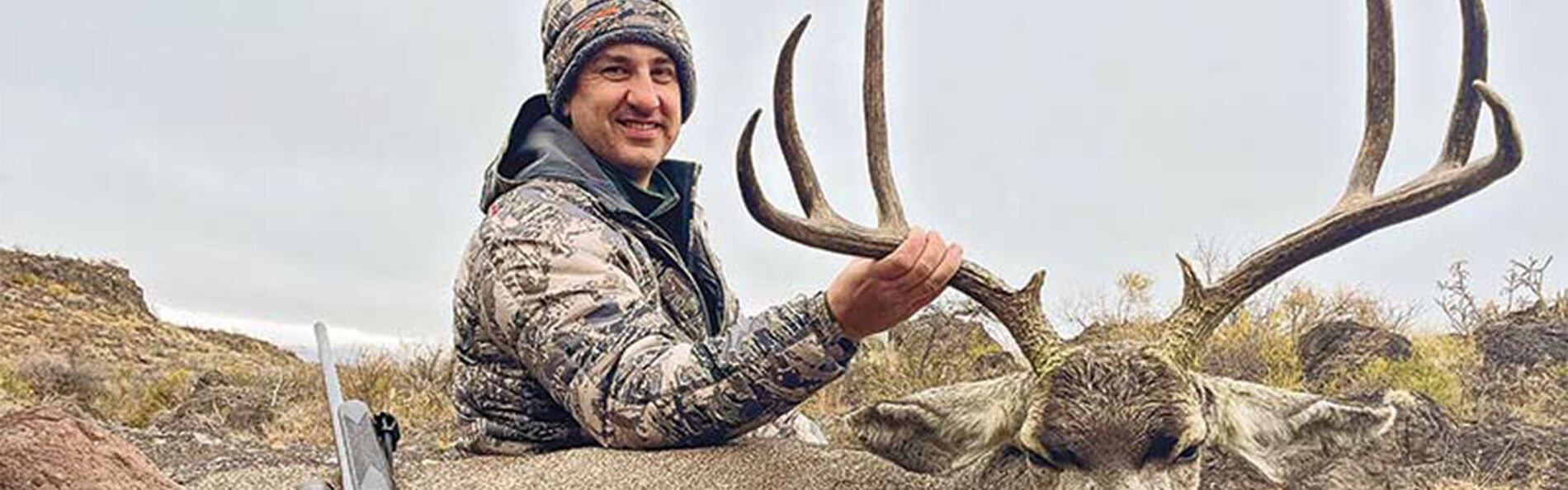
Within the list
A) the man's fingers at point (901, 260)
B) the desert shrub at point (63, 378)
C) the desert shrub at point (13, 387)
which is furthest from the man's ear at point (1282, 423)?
the desert shrub at point (63, 378)

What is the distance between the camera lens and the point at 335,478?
3.41m

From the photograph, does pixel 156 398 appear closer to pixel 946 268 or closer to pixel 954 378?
pixel 954 378

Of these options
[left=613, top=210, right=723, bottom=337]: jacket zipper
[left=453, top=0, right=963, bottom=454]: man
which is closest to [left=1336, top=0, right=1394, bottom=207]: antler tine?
[left=453, top=0, right=963, bottom=454]: man

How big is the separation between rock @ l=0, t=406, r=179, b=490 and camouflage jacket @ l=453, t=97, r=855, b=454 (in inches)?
29.5

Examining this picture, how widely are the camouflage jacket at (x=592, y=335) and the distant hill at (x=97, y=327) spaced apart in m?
15.3

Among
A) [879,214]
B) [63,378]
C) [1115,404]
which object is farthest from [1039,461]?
[63,378]

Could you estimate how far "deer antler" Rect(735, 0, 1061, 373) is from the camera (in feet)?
10.3

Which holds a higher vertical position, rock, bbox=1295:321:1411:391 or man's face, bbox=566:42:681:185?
man's face, bbox=566:42:681:185

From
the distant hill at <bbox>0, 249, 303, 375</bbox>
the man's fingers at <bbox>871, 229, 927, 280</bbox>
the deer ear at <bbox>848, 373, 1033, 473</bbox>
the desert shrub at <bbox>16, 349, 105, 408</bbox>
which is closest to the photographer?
the man's fingers at <bbox>871, 229, 927, 280</bbox>

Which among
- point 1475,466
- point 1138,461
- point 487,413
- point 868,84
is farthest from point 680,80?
point 1475,466

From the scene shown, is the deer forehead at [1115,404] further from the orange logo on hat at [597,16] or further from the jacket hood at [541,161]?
the orange logo on hat at [597,16]

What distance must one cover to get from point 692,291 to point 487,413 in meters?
0.60

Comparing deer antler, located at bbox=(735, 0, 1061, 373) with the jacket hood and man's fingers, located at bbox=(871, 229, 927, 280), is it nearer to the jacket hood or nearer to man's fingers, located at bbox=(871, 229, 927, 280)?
the jacket hood

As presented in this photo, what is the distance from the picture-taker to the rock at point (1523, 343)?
8.16 metres
